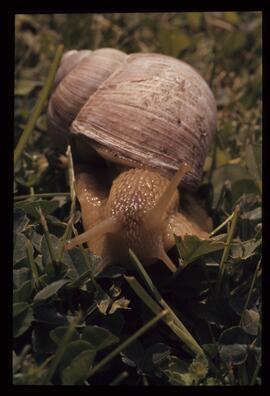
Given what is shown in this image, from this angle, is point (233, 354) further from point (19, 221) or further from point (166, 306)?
point (19, 221)

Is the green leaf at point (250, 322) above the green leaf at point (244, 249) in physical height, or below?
below

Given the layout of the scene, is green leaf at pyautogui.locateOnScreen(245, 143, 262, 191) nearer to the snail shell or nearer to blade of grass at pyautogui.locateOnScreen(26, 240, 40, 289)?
the snail shell

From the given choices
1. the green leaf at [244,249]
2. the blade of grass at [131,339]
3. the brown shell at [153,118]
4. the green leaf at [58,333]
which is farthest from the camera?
the brown shell at [153,118]

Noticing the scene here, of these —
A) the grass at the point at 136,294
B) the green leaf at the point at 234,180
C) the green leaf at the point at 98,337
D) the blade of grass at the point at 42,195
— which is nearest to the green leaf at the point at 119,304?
the grass at the point at 136,294

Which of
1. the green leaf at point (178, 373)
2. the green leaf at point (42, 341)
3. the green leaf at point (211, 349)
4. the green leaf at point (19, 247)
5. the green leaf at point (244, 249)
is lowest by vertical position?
the green leaf at point (178, 373)

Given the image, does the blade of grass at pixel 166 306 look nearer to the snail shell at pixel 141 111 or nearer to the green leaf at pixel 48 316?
the green leaf at pixel 48 316
